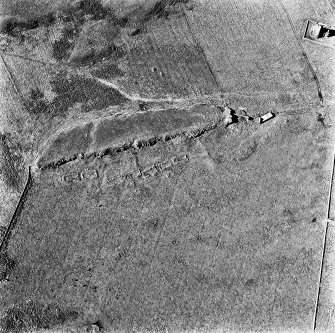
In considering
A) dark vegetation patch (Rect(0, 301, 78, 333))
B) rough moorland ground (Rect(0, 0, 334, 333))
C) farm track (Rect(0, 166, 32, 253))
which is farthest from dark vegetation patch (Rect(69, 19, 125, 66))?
dark vegetation patch (Rect(0, 301, 78, 333))

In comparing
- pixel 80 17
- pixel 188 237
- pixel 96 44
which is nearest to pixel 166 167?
pixel 188 237

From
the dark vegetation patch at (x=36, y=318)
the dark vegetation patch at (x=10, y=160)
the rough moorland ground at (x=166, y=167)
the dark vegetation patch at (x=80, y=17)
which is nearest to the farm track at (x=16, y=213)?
the rough moorland ground at (x=166, y=167)

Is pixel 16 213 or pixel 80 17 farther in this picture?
pixel 80 17

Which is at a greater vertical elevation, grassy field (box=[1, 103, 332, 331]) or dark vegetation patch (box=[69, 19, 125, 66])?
dark vegetation patch (box=[69, 19, 125, 66])

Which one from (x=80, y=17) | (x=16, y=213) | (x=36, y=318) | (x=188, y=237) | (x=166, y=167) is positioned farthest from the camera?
(x=80, y=17)

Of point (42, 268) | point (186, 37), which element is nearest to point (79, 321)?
point (42, 268)

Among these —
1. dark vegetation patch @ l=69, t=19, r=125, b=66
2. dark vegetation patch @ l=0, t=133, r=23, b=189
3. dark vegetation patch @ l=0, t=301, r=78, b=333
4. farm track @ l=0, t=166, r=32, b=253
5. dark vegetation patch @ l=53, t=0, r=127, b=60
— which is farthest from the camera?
dark vegetation patch @ l=53, t=0, r=127, b=60

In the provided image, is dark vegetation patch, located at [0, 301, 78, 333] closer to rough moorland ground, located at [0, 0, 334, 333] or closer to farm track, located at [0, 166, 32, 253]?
rough moorland ground, located at [0, 0, 334, 333]

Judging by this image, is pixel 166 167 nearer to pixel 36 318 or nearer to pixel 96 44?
pixel 96 44
